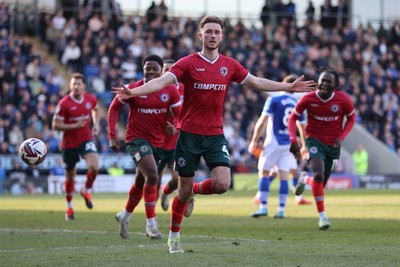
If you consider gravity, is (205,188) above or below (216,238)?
above

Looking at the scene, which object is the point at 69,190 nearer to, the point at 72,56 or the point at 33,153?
the point at 33,153

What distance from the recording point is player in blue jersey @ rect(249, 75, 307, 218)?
64.2 feet

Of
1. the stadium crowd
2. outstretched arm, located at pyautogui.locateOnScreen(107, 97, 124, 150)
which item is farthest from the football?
the stadium crowd

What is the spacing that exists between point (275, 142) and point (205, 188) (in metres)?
7.90

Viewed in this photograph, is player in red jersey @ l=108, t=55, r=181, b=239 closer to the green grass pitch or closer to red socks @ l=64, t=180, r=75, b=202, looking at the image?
the green grass pitch

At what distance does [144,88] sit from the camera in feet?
36.2

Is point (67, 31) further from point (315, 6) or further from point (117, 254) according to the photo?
point (117, 254)

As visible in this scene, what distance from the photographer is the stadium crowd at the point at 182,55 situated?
33.9 m

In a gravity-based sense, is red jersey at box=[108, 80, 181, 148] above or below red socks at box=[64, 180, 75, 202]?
above

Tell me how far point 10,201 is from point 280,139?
32.0 feet

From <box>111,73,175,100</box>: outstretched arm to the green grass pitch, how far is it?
73.9 inches

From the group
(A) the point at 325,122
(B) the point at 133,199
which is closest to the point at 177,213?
(B) the point at 133,199

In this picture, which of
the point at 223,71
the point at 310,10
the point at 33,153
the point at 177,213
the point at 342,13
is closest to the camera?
the point at 223,71

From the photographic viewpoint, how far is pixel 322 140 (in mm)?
16438
